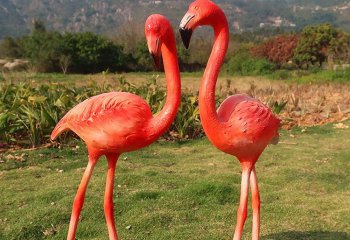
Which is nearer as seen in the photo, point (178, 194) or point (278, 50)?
point (178, 194)

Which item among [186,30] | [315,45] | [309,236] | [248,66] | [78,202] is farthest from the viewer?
[315,45]

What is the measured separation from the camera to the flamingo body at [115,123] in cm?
265

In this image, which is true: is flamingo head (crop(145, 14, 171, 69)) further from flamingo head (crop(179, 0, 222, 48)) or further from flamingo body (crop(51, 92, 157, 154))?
flamingo body (crop(51, 92, 157, 154))

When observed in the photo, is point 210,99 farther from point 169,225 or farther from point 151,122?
point 169,225

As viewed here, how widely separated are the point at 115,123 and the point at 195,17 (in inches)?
29.0

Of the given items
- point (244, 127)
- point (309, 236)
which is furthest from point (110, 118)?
point (309, 236)

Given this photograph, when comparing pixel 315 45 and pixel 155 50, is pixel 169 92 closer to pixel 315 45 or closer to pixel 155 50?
pixel 155 50

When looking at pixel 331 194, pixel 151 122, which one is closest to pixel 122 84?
pixel 331 194

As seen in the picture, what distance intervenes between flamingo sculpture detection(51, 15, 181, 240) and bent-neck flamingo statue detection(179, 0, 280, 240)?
0.49 feet

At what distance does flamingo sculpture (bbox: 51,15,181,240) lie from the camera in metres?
2.61

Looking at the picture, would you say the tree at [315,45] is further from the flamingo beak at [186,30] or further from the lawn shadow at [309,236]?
the flamingo beak at [186,30]

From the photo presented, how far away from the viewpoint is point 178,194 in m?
4.59

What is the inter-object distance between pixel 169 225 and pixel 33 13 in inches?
8046

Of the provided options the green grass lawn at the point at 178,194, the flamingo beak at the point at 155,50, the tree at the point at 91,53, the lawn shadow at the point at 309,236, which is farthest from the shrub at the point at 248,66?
the flamingo beak at the point at 155,50
